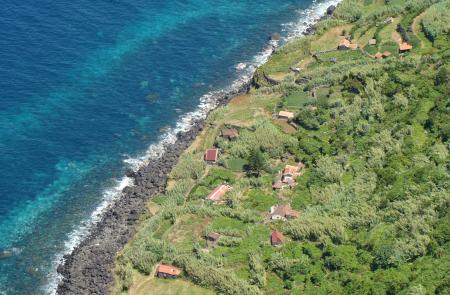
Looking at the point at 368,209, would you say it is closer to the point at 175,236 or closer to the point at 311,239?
the point at 311,239

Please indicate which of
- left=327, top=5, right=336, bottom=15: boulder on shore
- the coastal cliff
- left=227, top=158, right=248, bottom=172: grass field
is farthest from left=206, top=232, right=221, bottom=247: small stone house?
left=327, top=5, right=336, bottom=15: boulder on shore

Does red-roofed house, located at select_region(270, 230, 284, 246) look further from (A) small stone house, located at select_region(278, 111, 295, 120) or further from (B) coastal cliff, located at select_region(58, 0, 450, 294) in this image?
(A) small stone house, located at select_region(278, 111, 295, 120)

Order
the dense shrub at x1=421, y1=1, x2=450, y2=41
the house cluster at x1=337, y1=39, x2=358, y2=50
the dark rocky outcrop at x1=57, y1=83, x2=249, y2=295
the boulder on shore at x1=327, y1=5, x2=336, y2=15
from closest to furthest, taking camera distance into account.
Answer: the dark rocky outcrop at x1=57, y1=83, x2=249, y2=295
the dense shrub at x1=421, y1=1, x2=450, y2=41
the house cluster at x1=337, y1=39, x2=358, y2=50
the boulder on shore at x1=327, y1=5, x2=336, y2=15

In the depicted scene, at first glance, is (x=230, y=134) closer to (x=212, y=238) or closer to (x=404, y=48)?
(x=212, y=238)

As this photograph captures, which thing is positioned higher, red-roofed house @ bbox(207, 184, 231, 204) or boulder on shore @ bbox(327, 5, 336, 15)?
boulder on shore @ bbox(327, 5, 336, 15)

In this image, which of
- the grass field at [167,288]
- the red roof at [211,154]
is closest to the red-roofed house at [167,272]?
the grass field at [167,288]

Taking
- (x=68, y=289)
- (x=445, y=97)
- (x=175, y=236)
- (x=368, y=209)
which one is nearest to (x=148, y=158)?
(x=175, y=236)

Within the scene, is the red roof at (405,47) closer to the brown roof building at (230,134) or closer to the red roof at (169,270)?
the brown roof building at (230,134)
